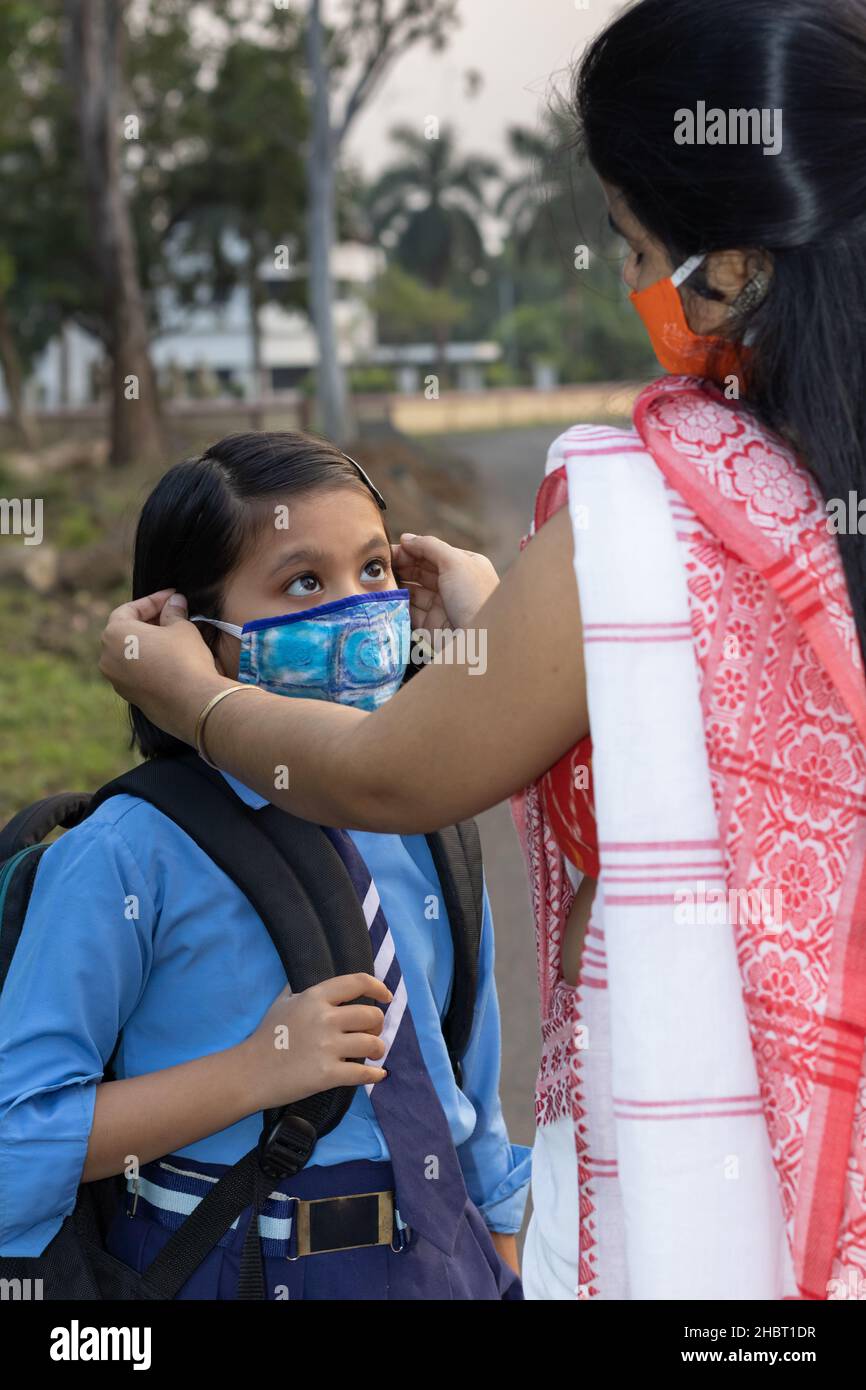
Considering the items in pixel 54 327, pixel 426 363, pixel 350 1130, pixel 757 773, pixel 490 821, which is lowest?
pixel 350 1130

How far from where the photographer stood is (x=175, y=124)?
26.9 meters

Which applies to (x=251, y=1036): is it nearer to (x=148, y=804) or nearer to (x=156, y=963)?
(x=156, y=963)

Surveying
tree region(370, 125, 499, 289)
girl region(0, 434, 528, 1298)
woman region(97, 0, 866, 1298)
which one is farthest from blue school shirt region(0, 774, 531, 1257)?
tree region(370, 125, 499, 289)

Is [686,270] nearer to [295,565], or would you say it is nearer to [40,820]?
[295,565]

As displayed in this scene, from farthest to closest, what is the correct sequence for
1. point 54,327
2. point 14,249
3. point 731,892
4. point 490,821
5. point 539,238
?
1. point 539,238
2. point 54,327
3. point 14,249
4. point 490,821
5. point 731,892

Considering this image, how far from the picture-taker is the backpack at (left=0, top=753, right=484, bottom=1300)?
6.17 feet

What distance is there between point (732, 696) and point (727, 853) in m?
0.15

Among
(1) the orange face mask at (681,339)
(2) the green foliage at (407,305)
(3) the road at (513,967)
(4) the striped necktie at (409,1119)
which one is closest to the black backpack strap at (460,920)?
(4) the striped necktie at (409,1119)

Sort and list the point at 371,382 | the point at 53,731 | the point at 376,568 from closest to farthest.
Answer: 1. the point at 376,568
2. the point at 53,731
3. the point at 371,382

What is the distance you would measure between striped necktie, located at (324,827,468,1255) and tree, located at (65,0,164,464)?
14197mm

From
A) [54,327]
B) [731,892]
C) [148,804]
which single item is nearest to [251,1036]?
[148,804]

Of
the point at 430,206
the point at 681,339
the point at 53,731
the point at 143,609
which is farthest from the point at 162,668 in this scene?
the point at 430,206

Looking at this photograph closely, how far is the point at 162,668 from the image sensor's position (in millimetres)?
1896

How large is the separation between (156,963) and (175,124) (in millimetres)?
27177
